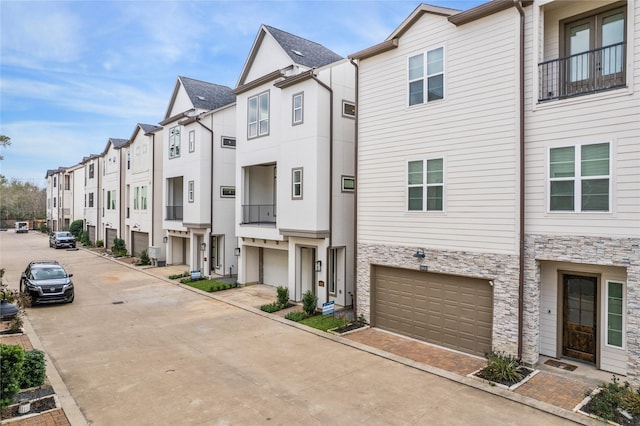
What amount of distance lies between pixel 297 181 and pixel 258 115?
479 cm

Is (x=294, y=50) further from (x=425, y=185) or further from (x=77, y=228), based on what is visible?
(x=77, y=228)

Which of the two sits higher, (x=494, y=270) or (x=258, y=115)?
(x=258, y=115)

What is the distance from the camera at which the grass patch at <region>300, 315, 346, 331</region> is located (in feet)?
43.9

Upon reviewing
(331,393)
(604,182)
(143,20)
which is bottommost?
(331,393)

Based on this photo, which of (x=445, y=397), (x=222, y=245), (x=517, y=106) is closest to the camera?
(x=445, y=397)

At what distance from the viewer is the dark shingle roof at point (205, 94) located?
80.2 feet

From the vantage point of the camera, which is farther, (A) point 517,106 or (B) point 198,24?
(B) point 198,24

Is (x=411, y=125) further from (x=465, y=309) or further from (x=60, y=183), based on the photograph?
(x=60, y=183)

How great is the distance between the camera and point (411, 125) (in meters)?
12.2

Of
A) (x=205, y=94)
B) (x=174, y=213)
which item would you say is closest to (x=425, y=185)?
(x=205, y=94)

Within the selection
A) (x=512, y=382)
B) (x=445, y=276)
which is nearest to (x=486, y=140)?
(x=445, y=276)

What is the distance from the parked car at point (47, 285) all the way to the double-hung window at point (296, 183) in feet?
34.0

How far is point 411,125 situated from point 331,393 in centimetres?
801

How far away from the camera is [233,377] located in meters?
9.38
